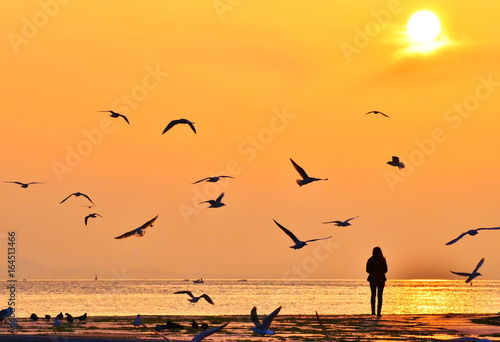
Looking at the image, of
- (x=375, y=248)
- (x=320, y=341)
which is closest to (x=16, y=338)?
(x=320, y=341)

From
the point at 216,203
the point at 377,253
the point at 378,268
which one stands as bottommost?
the point at 378,268

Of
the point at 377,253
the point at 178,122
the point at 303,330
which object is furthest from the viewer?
the point at 377,253

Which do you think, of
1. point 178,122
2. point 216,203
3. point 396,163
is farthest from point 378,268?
point 178,122

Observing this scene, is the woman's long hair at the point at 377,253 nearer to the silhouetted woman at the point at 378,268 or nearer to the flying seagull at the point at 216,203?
the silhouetted woman at the point at 378,268

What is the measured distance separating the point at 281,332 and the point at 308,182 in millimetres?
5085

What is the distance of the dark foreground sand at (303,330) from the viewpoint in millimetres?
24359

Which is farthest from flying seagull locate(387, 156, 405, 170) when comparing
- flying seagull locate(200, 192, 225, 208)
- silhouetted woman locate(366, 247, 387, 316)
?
flying seagull locate(200, 192, 225, 208)

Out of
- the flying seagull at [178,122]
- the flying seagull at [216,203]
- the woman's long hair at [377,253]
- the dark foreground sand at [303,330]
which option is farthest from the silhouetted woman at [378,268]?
the flying seagull at [178,122]

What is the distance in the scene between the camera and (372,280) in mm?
33844

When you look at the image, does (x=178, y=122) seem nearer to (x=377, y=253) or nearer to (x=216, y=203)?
(x=216, y=203)

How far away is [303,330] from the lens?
28906 mm

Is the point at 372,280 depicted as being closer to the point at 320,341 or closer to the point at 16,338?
the point at 320,341

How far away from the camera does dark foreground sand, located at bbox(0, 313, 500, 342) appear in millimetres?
24359

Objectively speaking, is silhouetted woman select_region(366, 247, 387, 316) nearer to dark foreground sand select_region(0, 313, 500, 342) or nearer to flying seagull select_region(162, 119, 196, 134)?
dark foreground sand select_region(0, 313, 500, 342)
